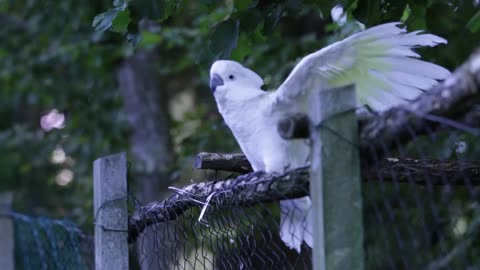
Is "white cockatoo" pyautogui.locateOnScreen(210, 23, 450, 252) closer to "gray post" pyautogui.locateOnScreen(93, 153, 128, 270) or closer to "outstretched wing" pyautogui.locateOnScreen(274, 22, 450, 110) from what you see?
"outstretched wing" pyautogui.locateOnScreen(274, 22, 450, 110)

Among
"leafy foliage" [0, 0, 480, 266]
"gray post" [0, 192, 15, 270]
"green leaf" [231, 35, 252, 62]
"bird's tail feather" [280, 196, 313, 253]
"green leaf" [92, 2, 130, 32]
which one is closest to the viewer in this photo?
"bird's tail feather" [280, 196, 313, 253]

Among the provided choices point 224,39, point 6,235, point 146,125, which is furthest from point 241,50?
point 146,125

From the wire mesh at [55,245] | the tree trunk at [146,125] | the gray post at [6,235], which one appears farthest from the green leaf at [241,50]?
the tree trunk at [146,125]

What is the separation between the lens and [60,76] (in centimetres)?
735

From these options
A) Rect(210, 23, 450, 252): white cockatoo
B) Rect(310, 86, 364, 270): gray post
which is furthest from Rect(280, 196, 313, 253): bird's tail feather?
Rect(310, 86, 364, 270): gray post

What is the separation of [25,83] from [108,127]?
0.94 m

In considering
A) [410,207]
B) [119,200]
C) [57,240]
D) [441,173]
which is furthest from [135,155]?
[441,173]

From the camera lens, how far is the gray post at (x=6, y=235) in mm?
3326

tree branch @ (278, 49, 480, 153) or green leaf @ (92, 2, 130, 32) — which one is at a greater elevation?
green leaf @ (92, 2, 130, 32)

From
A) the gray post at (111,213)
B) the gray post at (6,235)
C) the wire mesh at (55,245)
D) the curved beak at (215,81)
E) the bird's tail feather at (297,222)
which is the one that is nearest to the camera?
the bird's tail feather at (297,222)

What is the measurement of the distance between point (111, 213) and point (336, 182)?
1.34 metres

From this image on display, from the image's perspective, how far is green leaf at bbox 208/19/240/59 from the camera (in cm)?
257

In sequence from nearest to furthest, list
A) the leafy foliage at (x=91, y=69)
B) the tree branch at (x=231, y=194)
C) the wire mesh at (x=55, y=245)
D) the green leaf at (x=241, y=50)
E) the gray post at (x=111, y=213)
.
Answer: the tree branch at (x=231, y=194) → the gray post at (x=111, y=213) → the green leaf at (x=241, y=50) → the wire mesh at (x=55, y=245) → the leafy foliage at (x=91, y=69)

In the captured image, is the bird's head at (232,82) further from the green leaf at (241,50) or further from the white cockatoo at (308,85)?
the green leaf at (241,50)
